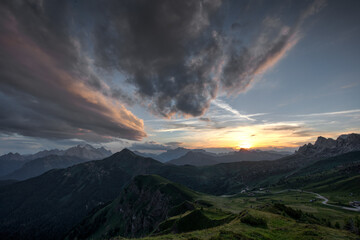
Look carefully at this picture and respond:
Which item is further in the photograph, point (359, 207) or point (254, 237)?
point (359, 207)

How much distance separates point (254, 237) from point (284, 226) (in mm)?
13300

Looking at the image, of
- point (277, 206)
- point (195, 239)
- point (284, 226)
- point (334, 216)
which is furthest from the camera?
point (334, 216)

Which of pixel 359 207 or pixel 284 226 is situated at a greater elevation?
pixel 284 226

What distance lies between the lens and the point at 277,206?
55.7 m

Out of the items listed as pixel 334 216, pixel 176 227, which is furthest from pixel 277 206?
pixel 334 216

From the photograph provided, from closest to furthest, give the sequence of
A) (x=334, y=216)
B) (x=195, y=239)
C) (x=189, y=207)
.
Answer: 1. (x=195, y=239)
2. (x=334, y=216)
3. (x=189, y=207)

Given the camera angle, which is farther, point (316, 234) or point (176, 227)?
point (176, 227)

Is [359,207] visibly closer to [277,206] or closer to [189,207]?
[277,206]

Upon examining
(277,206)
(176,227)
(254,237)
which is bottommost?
(176,227)

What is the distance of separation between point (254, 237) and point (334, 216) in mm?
86722

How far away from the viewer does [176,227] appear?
57812 mm

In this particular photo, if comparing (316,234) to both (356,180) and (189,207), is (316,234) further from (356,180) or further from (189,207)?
(356,180)

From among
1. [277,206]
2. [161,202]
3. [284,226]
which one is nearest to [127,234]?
[161,202]

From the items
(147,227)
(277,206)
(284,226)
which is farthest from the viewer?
(147,227)
